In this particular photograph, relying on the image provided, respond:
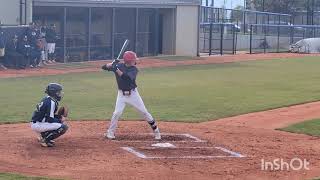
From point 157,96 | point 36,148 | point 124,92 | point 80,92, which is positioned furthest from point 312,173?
point 80,92

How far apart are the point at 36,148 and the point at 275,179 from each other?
13.9ft

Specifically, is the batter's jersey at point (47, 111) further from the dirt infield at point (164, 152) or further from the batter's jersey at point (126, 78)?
the batter's jersey at point (126, 78)

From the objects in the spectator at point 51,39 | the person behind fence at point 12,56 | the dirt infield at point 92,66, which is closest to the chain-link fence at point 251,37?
the dirt infield at point 92,66

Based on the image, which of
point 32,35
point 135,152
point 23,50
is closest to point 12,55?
point 23,50

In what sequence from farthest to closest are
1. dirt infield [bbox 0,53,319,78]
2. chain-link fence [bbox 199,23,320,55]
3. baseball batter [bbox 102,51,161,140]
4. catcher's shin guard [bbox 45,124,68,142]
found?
chain-link fence [bbox 199,23,320,55] → dirt infield [bbox 0,53,319,78] → baseball batter [bbox 102,51,161,140] → catcher's shin guard [bbox 45,124,68,142]

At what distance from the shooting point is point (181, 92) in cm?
2066

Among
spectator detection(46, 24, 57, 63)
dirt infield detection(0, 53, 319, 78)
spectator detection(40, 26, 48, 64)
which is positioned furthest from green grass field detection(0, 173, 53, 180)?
spectator detection(46, 24, 57, 63)

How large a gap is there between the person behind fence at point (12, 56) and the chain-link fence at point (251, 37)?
18.8 metres

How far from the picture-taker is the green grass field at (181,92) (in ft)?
52.1

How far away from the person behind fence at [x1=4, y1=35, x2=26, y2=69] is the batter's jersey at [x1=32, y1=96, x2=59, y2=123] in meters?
18.5

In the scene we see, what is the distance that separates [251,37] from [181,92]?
29.0 meters

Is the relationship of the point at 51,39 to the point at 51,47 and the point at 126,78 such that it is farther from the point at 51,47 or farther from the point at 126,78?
the point at 126,78

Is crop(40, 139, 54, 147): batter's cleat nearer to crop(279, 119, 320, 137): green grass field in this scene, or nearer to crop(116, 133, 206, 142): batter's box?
crop(116, 133, 206, 142): batter's box

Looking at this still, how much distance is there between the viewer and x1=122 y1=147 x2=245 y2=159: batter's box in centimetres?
1042
